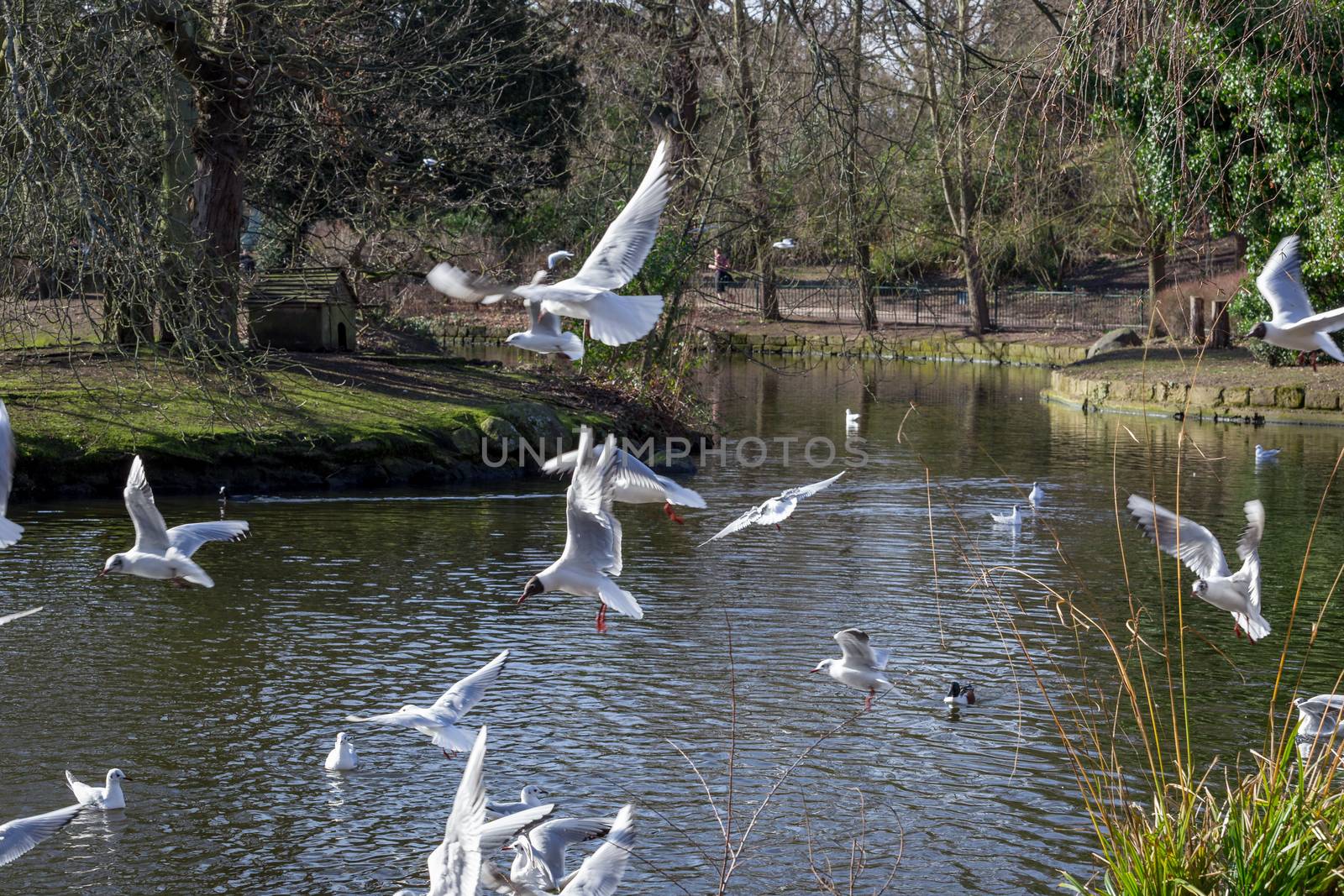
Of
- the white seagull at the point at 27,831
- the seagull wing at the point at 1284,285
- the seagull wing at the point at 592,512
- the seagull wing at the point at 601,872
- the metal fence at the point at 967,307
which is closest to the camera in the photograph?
the seagull wing at the point at 601,872

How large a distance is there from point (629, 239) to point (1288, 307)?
4017mm

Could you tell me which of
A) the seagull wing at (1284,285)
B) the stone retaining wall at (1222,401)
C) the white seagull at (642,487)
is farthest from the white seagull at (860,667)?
the stone retaining wall at (1222,401)

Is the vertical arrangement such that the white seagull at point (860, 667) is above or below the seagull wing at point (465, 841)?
below

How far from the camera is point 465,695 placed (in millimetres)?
7359

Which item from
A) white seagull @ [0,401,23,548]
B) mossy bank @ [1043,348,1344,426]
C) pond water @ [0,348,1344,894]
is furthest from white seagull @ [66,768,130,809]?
mossy bank @ [1043,348,1344,426]

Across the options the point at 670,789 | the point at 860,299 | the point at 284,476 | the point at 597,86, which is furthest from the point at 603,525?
the point at 597,86

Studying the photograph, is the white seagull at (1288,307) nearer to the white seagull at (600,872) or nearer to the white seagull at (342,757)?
the white seagull at (600,872)

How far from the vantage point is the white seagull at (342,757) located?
23.5 ft

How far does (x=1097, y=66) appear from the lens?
545 centimetres

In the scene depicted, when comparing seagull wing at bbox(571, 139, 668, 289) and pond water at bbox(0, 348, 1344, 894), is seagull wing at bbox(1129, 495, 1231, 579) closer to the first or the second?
pond water at bbox(0, 348, 1344, 894)

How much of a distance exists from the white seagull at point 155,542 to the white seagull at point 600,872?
3.21 metres

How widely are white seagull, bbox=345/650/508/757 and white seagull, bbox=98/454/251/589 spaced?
1.48 meters

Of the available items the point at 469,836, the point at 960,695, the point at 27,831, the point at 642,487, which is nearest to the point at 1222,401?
the point at 960,695

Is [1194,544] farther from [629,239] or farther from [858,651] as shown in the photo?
[629,239]
